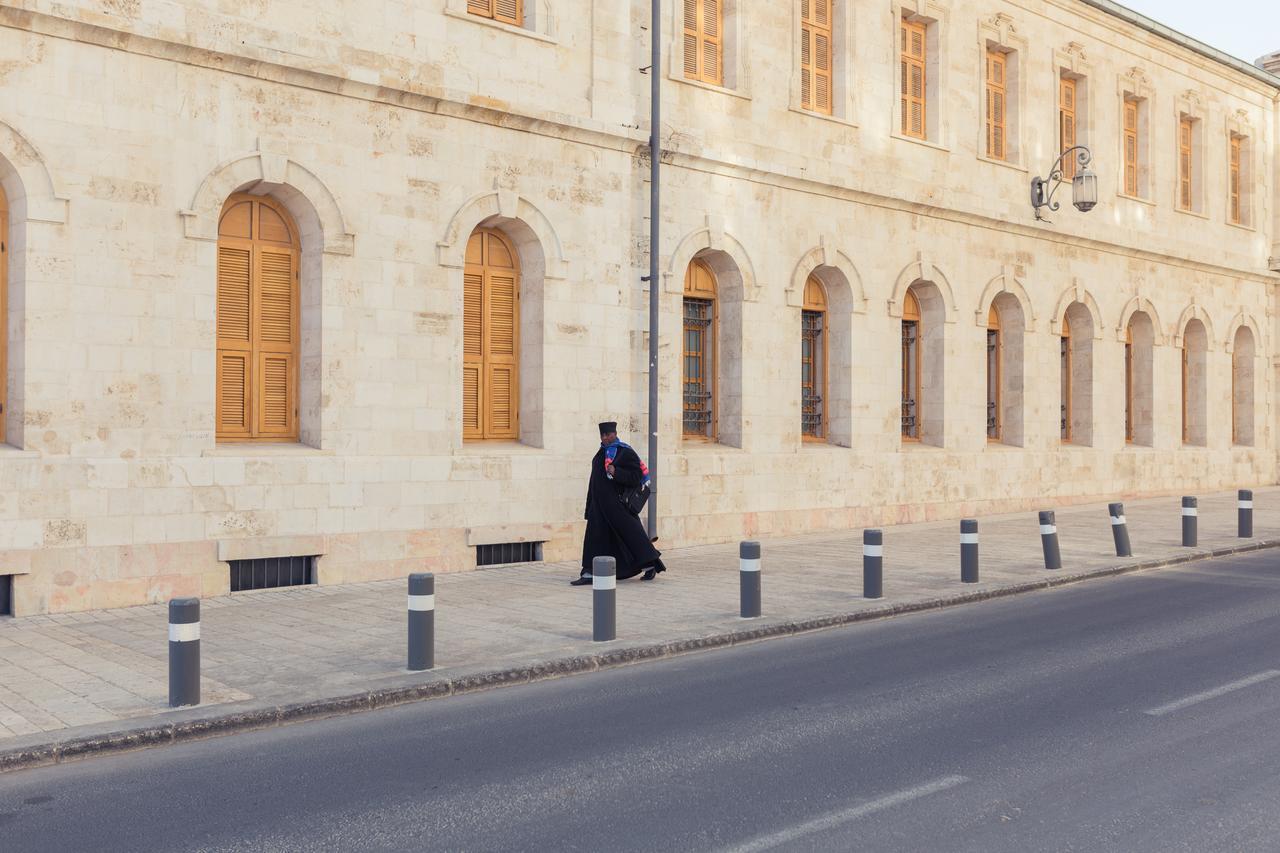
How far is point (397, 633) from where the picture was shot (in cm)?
1012

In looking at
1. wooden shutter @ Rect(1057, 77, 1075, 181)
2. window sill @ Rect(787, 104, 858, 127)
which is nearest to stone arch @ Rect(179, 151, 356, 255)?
window sill @ Rect(787, 104, 858, 127)

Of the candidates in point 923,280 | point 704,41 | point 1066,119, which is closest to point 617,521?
point 704,41

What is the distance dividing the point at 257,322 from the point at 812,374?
9.56 metres

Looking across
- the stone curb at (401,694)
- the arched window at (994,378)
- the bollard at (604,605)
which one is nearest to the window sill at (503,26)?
the bollard at (604,605)

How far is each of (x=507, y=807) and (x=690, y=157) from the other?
Result: 500 inches

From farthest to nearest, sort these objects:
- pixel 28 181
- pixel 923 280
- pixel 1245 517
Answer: pixel 923 280 → pixel 1245 517 → pixel 28 181

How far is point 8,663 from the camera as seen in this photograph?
349 inches

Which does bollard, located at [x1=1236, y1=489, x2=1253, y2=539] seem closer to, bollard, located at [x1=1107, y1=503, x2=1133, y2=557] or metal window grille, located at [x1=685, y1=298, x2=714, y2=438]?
bollard, located at [x1=1107, y1=503, x2=1133, y2=557]

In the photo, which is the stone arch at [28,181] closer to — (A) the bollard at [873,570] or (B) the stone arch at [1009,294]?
(A) the bollard at [873,570]

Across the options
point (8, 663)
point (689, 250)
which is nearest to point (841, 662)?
point (8, 663)

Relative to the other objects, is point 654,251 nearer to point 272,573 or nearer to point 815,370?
point 815,370

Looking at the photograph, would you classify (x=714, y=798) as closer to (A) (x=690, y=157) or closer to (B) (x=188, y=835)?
(B) (x=188, y=835)

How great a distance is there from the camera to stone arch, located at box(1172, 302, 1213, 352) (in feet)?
90.5

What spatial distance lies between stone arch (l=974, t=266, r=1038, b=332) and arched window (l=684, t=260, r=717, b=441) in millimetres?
6327
